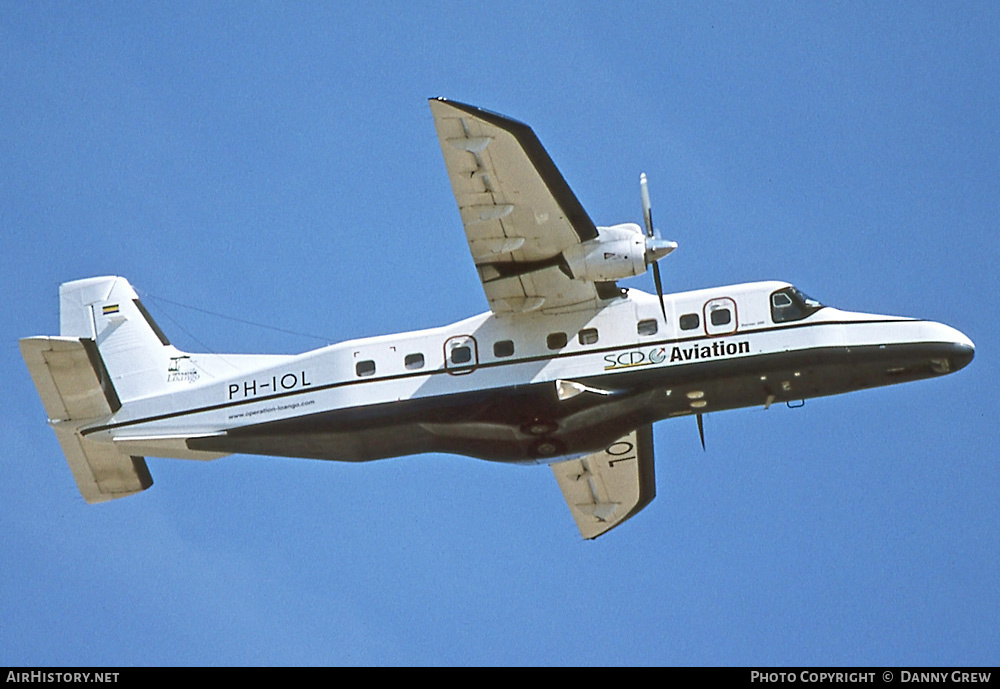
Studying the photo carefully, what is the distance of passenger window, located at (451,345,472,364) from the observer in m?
21.1

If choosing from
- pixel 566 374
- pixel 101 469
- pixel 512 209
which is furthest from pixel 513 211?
pixel 101 469

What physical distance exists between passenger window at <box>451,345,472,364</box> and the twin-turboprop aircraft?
0.07 ft

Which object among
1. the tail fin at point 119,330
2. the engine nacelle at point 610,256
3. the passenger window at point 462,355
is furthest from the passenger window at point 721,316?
the tail fin at point 119,330

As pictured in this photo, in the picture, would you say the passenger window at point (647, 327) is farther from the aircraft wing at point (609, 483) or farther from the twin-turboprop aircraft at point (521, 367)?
the aircraft wing at point (609, 483)

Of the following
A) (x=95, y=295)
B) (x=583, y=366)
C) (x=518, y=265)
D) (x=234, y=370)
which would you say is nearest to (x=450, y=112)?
(x=518, y=265)

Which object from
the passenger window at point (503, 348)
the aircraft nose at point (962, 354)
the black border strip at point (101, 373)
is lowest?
the aircraft nose at point (962, 354)

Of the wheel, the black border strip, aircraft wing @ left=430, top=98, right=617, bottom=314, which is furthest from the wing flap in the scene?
the black border strip

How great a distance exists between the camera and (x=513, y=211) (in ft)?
65.8

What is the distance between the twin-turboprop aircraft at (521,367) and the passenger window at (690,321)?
0.10 ft

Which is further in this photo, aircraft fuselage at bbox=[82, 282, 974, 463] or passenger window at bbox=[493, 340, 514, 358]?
passenger window at bbox=[493, 340, 514, 358]

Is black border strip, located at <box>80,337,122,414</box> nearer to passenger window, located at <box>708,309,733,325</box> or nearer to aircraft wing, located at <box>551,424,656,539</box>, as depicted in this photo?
aircraft wing, located at <box>551,424,656,539</box>

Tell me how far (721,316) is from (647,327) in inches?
43.8

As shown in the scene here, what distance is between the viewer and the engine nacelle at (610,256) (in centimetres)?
2030
